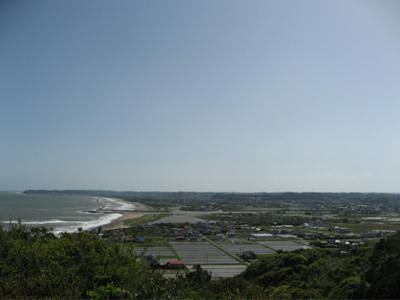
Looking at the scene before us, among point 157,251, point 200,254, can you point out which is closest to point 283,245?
point 200,254

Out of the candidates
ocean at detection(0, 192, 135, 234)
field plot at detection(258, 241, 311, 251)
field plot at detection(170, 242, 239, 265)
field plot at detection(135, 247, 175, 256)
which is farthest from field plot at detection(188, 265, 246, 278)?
ocean at detection(0, 192, 135, 234)

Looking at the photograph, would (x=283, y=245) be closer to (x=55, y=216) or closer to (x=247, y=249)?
(x=247, y=249)

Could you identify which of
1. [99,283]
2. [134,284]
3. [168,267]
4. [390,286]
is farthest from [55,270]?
[168,267]

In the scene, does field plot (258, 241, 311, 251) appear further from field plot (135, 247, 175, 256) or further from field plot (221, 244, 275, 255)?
field plot (135, 247, 175, 256)

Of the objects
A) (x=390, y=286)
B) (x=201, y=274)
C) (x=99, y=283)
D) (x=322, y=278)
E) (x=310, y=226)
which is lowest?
(x=310, y=226)

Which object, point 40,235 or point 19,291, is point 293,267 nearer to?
point 19,291

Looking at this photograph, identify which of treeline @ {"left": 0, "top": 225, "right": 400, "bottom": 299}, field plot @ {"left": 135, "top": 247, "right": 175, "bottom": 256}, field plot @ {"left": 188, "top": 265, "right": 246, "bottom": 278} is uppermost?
treeline @ {"left": 0, "top": 225, "right": 400, "bottom": 299}
